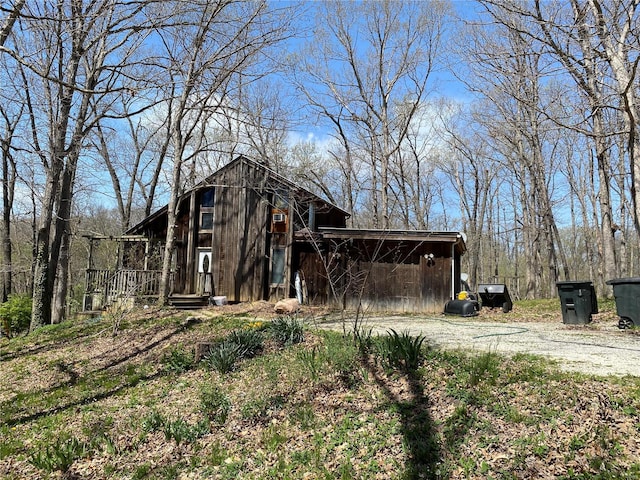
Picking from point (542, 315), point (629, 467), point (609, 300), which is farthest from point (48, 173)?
point (609, 300)

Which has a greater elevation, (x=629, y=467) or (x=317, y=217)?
(x=317, y=217)

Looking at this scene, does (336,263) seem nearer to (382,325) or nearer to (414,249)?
(414,249)

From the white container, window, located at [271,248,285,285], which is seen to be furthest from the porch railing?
window, located at [271,248,285,285]

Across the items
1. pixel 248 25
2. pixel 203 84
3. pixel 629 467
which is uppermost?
pixel 248 25

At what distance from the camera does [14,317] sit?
611 inches

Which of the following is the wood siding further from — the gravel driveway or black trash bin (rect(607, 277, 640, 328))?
black trash bin (rect(607, 277, 640, 328))

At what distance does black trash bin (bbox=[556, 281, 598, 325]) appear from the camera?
10.6 meters

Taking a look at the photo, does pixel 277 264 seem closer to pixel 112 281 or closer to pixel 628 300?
pixel 112 281

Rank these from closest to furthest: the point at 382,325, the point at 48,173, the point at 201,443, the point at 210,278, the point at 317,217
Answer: the point at 201,443, the point at 382,325, the point at 48,173, the point at 210,278, the point at 317,217

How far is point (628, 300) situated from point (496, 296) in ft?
18.9

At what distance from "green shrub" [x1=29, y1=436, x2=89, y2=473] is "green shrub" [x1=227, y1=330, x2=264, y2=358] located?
3.20 meters

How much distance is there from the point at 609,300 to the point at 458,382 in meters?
11.4

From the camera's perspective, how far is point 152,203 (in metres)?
26.8

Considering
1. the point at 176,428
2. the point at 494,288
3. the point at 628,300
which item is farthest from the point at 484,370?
the point at 494,288
